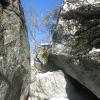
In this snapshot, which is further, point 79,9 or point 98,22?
point 79,9

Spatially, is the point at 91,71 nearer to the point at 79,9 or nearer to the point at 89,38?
the point at 89,38

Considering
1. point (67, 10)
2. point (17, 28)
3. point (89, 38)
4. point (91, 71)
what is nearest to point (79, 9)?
point (67, 10)

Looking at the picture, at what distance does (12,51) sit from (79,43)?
6.48 feet

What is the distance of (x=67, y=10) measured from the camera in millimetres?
7520

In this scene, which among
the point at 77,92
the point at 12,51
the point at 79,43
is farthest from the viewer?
the point at 77,92

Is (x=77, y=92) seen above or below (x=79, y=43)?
below

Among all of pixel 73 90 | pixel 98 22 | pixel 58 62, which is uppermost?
pixel 98 22

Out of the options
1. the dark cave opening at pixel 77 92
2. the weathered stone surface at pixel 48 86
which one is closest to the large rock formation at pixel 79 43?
the weathered stone surface at pixel 48 86

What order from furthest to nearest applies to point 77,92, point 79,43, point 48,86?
point 48,86 < point 77,92 < point 79,43

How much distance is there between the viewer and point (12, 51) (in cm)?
519

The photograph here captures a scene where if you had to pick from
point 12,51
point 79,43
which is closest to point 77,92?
point 79,43

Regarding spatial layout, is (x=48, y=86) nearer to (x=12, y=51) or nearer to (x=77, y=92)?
(x=77, y=92)

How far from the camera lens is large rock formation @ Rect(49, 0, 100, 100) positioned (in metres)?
6.28

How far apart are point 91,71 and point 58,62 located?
1.34m
